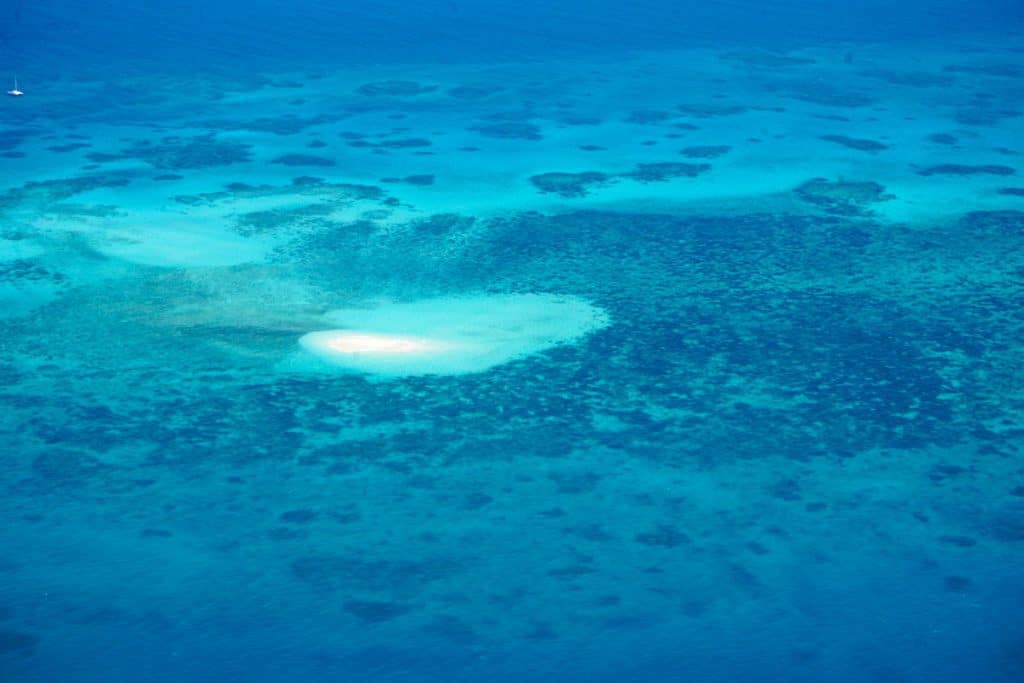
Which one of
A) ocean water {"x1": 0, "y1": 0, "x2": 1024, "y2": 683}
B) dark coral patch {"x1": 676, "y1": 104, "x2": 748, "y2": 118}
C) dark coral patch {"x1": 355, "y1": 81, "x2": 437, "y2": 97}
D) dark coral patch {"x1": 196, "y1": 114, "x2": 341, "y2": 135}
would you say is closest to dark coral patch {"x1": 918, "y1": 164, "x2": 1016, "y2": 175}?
ocean water {"x1": 0, "y1": 0, "x2": 1024, "y2": 683}

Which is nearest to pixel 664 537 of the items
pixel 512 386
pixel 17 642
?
pixel 512 386

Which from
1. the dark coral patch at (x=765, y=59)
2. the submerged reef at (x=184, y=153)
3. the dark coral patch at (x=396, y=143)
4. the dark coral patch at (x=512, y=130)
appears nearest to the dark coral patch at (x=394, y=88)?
the dark coral patch at (x=512, y=130)

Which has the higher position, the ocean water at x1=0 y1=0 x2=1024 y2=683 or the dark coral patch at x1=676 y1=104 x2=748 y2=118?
the dark coral patch at x1=676 y1=104 x2=748 y2=118

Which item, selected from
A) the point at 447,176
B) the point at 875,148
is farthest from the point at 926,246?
the point at 447,176

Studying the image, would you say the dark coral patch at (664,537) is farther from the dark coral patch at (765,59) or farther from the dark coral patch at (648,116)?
the dark coral patch at (765,59)

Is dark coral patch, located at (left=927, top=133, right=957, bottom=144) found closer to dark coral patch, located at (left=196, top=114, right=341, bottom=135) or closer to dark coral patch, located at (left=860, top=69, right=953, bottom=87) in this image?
dark coral patch, located at (left=860, top=69, right=953, bottom=87)
